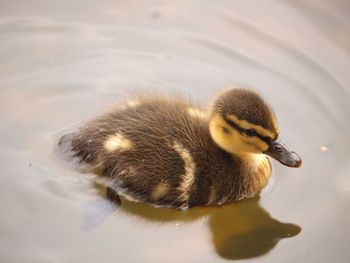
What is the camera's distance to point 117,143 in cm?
264

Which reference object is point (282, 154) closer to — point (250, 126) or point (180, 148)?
point (250, 126)

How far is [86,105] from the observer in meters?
3.20

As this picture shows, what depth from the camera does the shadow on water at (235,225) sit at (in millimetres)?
2627

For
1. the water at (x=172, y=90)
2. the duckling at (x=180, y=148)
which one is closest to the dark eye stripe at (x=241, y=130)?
the duckling at (x=180, y=148)

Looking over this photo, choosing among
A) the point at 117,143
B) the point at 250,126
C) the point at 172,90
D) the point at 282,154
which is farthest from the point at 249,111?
the point at 172,90

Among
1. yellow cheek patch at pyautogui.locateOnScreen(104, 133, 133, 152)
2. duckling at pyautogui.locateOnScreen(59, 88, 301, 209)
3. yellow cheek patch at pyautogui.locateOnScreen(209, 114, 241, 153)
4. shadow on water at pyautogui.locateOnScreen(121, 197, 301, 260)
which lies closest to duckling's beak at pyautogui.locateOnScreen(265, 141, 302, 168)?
duckling at pyautogui.locateOnScreen(59, 88, 301, 209)

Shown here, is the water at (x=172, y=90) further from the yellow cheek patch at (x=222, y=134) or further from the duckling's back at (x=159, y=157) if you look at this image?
the yellow cheek patch at (x=222, y=134)

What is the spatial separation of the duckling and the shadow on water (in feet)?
0.12

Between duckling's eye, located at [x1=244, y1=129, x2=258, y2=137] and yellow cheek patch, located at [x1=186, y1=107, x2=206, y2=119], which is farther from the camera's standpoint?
yellow cheek patch, located at [x1=186, y1=107, x2=206, y2=119]

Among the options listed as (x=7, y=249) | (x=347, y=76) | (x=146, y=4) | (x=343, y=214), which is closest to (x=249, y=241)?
(x=343, y=214)

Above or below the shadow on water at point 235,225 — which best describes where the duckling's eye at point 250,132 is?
above

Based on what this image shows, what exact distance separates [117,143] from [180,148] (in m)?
0.24

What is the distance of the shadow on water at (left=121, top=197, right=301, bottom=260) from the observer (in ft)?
8.62

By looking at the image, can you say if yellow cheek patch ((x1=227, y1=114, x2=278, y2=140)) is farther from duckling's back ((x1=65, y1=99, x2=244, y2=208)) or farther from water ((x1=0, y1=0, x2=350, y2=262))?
water ((x1=0, y1=0, x2=350, y2=262))
